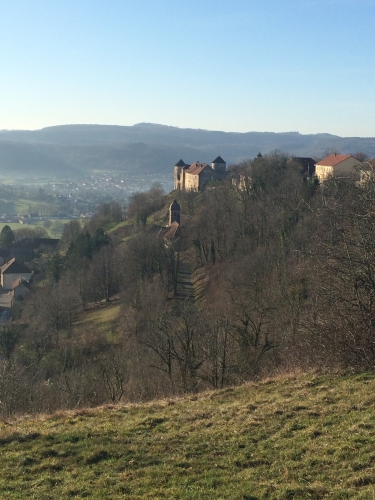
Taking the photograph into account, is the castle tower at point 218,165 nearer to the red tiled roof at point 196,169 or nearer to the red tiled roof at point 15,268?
the red tiled roof at point 196,169

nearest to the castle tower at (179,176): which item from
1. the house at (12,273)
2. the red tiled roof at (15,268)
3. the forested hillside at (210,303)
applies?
the forested hillside at (210,303)

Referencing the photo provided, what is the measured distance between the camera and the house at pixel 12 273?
2324 inches

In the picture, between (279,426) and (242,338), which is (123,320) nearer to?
(242,338)

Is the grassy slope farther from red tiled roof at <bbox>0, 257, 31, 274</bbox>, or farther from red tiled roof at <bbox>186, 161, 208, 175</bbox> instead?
red tiled roof at <bbox>186, 161, 208, 175</bbox>

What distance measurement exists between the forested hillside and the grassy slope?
273cm

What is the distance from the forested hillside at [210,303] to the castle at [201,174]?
24.1 feet

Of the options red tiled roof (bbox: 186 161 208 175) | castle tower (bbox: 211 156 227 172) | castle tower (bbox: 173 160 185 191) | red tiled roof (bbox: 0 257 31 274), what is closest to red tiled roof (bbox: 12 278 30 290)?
red tiled roof (bbox: 0 257 31 274)

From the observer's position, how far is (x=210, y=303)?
108 ft

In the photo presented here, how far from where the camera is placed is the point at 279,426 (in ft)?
30.6

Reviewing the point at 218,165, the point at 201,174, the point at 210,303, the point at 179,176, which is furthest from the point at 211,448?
the point at 179,176

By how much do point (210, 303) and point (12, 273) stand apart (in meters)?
A: 33.3

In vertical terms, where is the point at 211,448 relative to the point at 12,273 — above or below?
above

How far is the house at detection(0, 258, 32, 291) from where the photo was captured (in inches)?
2324

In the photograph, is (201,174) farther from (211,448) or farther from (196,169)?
(211,448)
